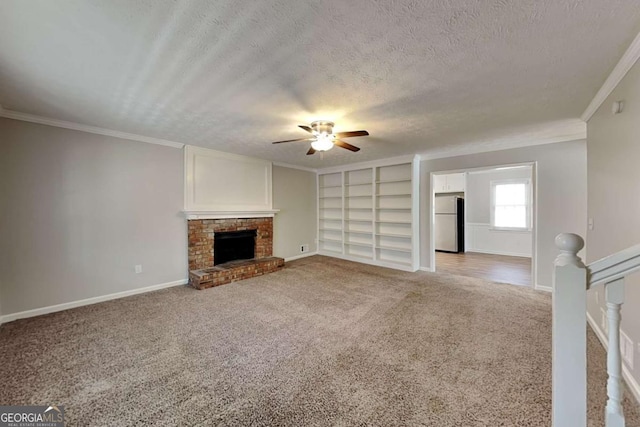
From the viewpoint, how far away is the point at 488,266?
5574 mm

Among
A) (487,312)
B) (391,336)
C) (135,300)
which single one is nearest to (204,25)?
(391,336)

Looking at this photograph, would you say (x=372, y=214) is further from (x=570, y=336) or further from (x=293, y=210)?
(x=570, y=336)

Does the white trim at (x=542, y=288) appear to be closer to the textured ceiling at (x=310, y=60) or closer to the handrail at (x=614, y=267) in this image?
the textured ceiling at (x=310, y=60)

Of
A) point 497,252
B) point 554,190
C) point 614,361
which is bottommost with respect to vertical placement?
point 497,252

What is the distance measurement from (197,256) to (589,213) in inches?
215

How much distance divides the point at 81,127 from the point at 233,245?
290cm

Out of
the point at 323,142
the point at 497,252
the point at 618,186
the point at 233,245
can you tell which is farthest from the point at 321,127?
the point at 497,252

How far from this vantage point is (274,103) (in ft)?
8.53

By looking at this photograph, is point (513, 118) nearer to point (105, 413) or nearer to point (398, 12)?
point (398, 12)

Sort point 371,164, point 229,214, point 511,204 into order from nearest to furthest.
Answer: point 229,214 → point 371,164 → point 511,204

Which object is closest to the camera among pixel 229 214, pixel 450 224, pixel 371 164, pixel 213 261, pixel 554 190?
pixel 554 190

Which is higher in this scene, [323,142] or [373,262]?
[323,142]

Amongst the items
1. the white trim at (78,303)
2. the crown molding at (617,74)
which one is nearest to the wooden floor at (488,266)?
the crown molding at (617,74)

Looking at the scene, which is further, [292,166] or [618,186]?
[292,166]
